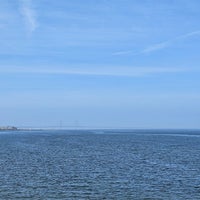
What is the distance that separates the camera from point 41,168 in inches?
2244

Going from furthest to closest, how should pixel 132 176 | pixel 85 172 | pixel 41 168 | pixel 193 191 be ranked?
pixel 41 168 < pixel 85 172 < pixel 132 176 < pixel 193 191

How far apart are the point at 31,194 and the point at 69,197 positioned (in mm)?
3675

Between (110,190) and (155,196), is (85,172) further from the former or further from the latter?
(155,196)

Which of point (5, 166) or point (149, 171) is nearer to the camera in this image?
point (149, 171)

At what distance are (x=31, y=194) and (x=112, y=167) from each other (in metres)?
21.7

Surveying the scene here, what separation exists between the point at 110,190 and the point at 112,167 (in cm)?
1815

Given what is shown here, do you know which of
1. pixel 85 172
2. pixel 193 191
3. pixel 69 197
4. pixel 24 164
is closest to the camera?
pixel 69 197

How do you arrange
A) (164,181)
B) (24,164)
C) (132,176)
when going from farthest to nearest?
(24,164), (132,176), (164,181)

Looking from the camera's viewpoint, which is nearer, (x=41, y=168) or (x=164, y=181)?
(x=164, y=181)

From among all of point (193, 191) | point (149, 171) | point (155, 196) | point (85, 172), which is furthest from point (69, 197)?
point (149, 171)

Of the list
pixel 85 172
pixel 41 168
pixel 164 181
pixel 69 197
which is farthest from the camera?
pixel 41 168

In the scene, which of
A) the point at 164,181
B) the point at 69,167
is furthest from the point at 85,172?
the point at 164,181

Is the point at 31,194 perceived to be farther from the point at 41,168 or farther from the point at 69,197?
the point at 41,168

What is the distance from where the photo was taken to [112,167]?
58.6 metres
